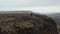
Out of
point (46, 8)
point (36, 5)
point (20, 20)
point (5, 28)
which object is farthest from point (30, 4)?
point (5, 28)

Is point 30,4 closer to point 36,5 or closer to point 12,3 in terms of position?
point 36,5

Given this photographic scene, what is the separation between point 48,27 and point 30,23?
124 mm

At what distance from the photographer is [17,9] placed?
3.78ft

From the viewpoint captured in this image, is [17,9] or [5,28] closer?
[5,28]

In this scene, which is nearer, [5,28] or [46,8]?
[5,28]

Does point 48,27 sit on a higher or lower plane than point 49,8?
lower

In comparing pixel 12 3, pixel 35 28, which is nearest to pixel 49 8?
pixel 12 3

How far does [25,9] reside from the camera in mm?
1166

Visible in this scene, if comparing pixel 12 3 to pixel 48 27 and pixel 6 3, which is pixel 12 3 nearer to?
pixel 6 3

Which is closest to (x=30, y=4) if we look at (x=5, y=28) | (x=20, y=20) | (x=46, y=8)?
(x=46, y=8)

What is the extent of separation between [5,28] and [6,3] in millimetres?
447

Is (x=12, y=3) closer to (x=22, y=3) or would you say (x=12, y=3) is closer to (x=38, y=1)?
(x=22, y=3)

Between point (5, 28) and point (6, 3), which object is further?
point (6, 3)

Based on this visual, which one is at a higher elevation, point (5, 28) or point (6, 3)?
point (6, 3)
